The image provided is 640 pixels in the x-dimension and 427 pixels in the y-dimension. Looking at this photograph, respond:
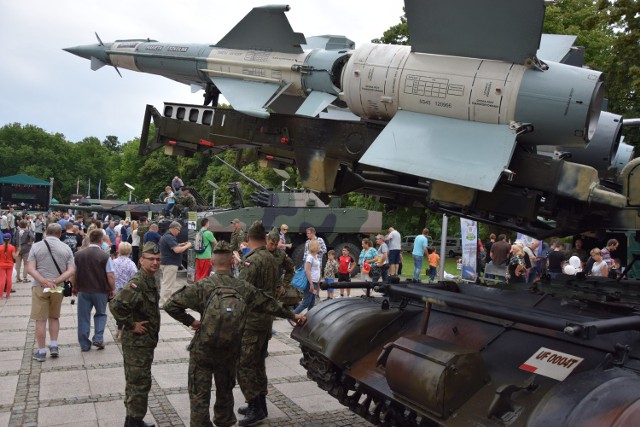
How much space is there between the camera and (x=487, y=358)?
3.87 metres

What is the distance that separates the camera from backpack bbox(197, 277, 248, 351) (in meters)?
4.22

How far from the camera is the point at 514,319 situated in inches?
130

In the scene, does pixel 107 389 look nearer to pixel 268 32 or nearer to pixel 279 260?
pixel 279 260

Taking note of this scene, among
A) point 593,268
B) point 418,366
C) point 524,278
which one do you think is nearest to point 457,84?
point 418,366

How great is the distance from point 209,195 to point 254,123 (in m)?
43.4

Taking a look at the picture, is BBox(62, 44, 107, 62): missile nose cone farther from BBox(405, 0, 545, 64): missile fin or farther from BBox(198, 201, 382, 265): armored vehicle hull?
BBox(198, 201, 382, 265): armored vehicle hull

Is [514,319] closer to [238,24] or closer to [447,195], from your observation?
[447,195]

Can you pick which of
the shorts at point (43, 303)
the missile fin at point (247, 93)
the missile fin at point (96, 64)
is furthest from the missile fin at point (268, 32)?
the shorts at point (43, 303)

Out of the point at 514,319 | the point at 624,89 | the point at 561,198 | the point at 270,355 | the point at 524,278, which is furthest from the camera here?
the point at 624,89

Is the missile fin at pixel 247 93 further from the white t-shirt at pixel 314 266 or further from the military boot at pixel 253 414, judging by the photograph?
the white t-shirt at pixel 314 266

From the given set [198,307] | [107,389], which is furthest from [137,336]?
[107,389]

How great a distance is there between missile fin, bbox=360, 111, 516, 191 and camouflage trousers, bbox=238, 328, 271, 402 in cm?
177

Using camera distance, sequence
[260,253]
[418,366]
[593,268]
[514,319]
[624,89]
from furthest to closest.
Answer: [624,89]
[593,268]
[260,253]
[418,366]
[514,319]

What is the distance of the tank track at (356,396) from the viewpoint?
403 centimetres
